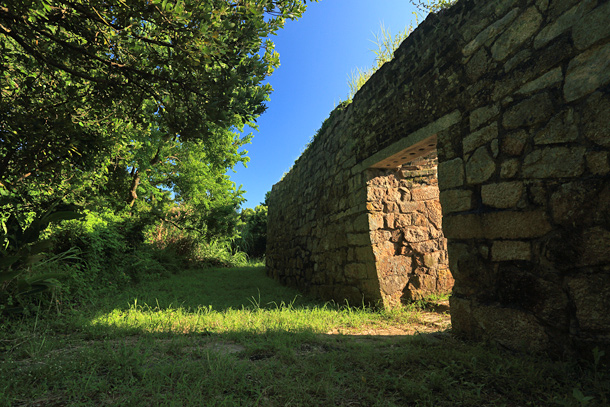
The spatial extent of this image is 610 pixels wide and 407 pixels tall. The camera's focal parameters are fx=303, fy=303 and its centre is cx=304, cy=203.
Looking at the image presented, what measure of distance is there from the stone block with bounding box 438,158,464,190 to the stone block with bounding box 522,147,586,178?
0.57 m

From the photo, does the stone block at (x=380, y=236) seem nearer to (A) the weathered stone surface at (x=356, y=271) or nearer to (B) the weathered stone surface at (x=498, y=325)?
(A) the weathered stone surface at (x=356, y=271)

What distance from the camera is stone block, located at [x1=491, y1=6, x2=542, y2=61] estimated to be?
228cm

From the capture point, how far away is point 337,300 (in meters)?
4.75

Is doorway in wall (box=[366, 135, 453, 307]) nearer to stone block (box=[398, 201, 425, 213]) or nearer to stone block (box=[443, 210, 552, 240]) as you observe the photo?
stone block (box=[398, 201, 425, 213])

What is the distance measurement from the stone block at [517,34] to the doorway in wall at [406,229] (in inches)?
61.7

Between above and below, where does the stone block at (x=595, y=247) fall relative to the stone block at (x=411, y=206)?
below

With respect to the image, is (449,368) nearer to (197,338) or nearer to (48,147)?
(197,338)

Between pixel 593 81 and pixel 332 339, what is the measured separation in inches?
106

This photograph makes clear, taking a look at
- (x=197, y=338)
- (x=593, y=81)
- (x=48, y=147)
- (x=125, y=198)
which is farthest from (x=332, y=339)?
(x=125, y=198)

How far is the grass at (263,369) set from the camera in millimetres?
1687

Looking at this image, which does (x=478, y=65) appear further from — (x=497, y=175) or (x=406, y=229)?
(x=406, y=229)

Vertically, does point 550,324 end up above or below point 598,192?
below

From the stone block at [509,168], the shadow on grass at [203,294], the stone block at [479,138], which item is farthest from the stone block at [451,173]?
the shadow on grass at [203,294]

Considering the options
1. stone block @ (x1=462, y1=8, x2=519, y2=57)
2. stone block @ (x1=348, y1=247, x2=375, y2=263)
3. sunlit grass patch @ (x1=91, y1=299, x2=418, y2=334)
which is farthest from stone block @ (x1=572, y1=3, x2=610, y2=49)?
sunlit grass patch @ (x1=91, y1=299, x2=418, y2=334)
